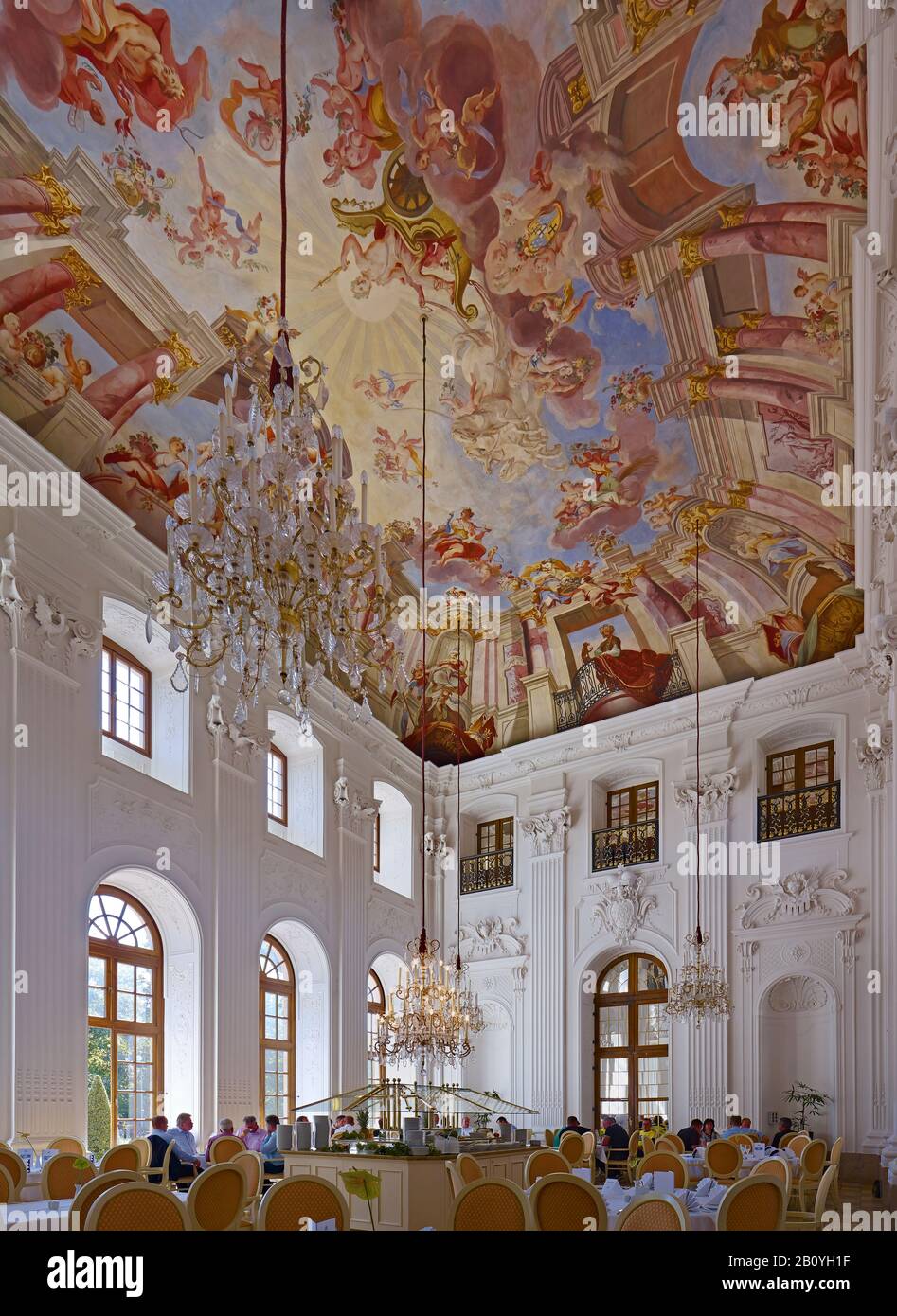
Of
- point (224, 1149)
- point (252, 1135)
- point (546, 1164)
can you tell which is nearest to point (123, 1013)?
point (252, 1135)

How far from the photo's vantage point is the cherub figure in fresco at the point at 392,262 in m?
Result: 10.6

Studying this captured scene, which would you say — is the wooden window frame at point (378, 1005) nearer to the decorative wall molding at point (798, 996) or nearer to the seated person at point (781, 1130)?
→ the decorative wall molding at point (798, 996)

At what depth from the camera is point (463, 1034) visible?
13648mm

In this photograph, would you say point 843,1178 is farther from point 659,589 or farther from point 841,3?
point 841,3

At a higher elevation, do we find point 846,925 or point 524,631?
point 524,631

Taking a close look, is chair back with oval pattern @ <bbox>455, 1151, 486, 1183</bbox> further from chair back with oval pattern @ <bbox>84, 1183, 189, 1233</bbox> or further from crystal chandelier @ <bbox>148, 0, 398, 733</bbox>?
crystal chandelier @ <bbox>148, 0, 398, 733</bbox>

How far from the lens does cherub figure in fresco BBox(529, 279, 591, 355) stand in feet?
36.3

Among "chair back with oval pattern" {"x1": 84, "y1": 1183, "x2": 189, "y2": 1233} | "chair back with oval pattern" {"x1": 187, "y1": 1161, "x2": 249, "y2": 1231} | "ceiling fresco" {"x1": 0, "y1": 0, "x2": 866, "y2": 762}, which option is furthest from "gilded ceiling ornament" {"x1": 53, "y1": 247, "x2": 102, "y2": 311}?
"chair back with oval pattern" {"x1": 84, "y1": 1183, "x2": 189, "y2": 1233}

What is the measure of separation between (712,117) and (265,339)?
4742mm

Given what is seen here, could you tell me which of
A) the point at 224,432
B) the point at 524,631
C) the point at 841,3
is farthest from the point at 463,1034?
the point at 841,3

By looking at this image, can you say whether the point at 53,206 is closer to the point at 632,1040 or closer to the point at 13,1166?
the point at 13,1166

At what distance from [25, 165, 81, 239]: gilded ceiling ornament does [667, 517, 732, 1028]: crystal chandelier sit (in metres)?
8.54

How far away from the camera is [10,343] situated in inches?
410

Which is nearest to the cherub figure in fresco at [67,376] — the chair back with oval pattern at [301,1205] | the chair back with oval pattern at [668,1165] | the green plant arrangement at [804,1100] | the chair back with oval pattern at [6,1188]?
the chair back with oval pattern at [6,1188]
